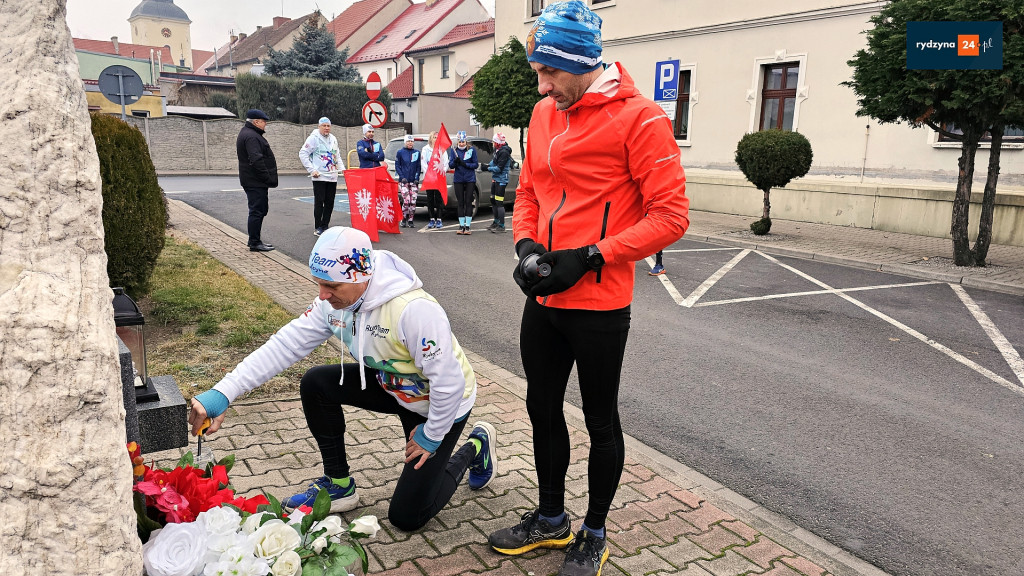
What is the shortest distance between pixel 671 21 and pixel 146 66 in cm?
4918

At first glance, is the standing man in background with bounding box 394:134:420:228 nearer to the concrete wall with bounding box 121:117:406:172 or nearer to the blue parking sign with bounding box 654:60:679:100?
the blue parking sign with bounding box 654:60:679:100

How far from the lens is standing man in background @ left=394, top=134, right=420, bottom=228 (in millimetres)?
14719

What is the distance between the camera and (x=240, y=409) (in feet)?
15.5

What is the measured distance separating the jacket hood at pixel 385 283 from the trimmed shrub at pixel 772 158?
12.0 m

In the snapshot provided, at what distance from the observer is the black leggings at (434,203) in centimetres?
1510

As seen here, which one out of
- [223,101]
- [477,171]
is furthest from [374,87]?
[223,101]

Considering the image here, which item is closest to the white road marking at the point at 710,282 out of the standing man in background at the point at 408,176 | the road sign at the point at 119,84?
the standing man in background at the point at 408,176

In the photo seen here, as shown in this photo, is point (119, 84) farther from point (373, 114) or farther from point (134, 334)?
point (134, 334)

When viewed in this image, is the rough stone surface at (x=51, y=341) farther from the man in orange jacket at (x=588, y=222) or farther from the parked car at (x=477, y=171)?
the parked car at (x=477, y=171)

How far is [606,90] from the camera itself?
2703mm

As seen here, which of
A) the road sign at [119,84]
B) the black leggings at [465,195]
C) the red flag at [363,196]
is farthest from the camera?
the black leggings at [465,195]

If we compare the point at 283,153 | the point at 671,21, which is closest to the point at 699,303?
the point at 671,21

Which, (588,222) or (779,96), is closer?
(588,222)

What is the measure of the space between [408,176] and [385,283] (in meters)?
11.9
